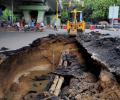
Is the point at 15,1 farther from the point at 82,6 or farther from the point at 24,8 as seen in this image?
the point at 82,6

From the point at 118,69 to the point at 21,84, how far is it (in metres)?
5.73

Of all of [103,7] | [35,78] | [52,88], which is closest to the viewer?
[52,88]

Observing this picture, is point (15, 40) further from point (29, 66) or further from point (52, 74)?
point (52, 74)

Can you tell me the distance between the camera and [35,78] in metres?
15.0

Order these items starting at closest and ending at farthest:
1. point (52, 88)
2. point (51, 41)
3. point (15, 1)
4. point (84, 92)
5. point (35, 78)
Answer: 1. point (84, 92)
2. point (52, 88)
3. point (35, 78)
4. point (51, 41)
5. point (15, 1)

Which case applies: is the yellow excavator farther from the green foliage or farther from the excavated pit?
the green foliage

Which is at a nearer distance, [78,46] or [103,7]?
[78,46]

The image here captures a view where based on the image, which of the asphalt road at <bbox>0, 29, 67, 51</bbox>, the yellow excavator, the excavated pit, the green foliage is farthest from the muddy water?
the green foliage

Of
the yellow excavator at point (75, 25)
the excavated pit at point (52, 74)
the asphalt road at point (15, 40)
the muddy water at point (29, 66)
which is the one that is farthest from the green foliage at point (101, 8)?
the muddy water at point (29, 66)

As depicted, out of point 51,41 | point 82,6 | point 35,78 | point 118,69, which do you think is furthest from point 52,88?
point 82,6

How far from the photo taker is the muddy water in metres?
12.3

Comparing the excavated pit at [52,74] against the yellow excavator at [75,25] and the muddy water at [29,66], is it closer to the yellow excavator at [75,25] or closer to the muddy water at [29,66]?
the muddy water at [29,66]

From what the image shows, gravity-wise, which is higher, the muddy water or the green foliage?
the green foliage

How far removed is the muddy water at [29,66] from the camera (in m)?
12.3
